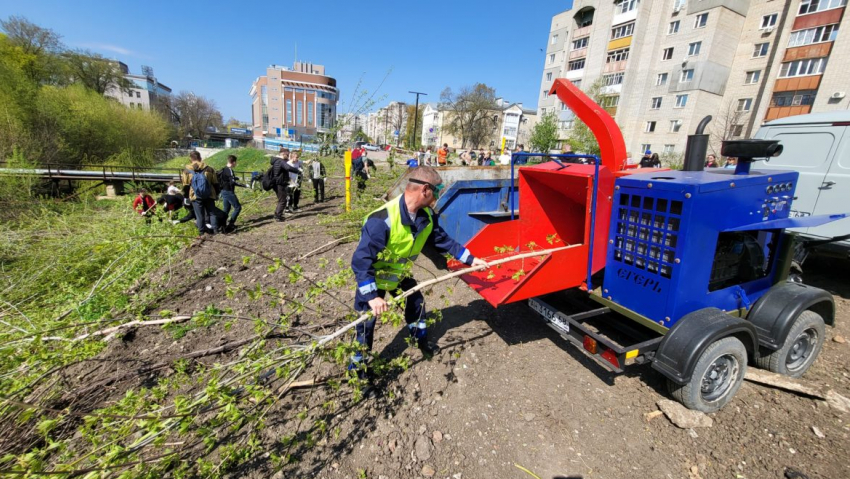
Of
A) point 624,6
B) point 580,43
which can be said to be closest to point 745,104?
point 624,6

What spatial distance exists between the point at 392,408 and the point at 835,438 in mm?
3261

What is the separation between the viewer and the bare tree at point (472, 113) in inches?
2083

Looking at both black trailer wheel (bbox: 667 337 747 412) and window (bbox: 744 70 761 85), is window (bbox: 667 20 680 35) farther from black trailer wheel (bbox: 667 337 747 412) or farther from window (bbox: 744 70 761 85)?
black trailer wheel (bbox: 667 337 747 412)

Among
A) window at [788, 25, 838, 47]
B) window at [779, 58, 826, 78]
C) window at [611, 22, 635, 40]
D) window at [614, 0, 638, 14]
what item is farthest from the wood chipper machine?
window at [614, 0, 638, 14]

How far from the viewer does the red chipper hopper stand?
117 inches

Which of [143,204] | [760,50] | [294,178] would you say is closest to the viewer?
[143,204]

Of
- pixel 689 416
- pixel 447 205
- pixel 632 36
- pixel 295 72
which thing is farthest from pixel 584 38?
pixel 295 72

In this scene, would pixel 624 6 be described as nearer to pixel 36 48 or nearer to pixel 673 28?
pixel 673 28

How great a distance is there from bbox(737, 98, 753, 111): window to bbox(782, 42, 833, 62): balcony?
123 inches

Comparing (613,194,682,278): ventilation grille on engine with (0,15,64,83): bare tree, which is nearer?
(613,194,682,278): ventilation grille on engine

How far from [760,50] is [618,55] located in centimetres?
1005

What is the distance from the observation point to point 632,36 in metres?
Answer: 31.3

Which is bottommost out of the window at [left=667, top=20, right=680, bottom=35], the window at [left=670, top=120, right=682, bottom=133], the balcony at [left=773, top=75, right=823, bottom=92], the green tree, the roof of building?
the roof of building

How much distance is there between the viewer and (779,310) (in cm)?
286
